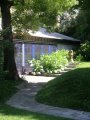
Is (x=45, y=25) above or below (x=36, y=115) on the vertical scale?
above

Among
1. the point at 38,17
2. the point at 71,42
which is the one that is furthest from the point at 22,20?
the point at 71,42

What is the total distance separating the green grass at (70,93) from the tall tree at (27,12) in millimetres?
4273

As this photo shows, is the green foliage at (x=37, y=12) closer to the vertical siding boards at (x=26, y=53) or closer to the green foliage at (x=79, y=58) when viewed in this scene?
the vertical siding boards at (x=26, y=53)

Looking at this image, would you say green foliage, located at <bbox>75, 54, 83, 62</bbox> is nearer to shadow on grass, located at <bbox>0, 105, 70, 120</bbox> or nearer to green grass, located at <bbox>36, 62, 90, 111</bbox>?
green grass, located at <bbox>36, 62, 90, 111</bbox>

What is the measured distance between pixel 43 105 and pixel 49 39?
18.5 m

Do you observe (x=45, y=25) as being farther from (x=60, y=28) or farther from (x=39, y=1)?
(x=60, y=28)

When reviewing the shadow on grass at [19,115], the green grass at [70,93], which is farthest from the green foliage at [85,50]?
the shadow on grass at [19,115]

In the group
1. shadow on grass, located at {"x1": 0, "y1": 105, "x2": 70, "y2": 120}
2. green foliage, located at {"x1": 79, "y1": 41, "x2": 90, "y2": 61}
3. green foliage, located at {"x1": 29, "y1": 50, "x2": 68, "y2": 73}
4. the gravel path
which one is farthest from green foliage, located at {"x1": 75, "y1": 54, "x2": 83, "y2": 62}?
shadow on grass, located at {"x1": 0, "y1": 105, "x2": 70, "y2": 120}

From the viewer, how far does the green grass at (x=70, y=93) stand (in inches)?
516

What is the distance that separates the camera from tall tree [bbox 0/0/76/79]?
1977 centimetres

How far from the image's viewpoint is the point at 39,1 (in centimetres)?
1983

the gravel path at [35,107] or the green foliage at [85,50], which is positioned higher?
the gravel path at [35,107]

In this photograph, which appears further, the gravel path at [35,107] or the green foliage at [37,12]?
the green foliage at [37,12]

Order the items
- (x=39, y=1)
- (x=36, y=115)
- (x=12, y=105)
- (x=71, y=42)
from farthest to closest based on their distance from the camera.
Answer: (x=71, y=42) → (x=39, y=1) → (x=12, y=105) → (x=36, y=115)
